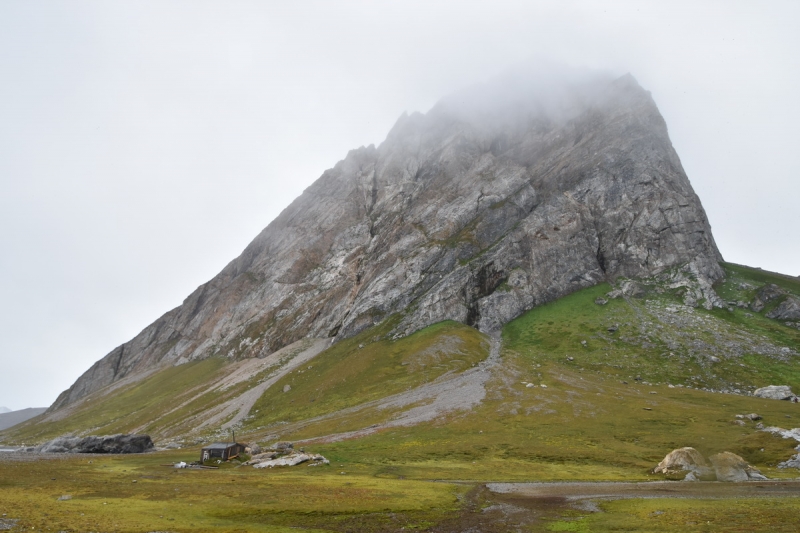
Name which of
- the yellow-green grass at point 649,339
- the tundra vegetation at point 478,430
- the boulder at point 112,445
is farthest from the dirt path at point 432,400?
the boulder at point 112,445

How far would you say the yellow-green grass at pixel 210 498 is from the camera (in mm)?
33375

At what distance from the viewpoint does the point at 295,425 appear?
112 meters

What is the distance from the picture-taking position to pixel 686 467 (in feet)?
186

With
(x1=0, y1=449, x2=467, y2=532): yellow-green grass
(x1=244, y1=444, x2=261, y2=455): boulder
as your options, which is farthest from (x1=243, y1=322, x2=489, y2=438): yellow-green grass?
(x1=0, y1=449, x2=467, y2=532): yellow-green grass

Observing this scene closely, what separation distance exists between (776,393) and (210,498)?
118325mm

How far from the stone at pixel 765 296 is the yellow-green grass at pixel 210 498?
149067mm

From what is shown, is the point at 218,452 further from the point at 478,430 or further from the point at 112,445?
the point at 478,430

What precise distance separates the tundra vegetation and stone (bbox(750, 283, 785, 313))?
2653mm

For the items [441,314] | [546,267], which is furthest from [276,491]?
[546,267]

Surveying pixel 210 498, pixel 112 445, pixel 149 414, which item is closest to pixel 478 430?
pixel 210 498

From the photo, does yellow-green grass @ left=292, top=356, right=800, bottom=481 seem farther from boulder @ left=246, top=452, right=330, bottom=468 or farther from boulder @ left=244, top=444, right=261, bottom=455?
boulder @ left=244, top=444, right=261, bottom=455

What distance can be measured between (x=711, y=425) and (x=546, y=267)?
10820 cm

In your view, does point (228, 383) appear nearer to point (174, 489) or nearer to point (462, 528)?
point (174, 489)

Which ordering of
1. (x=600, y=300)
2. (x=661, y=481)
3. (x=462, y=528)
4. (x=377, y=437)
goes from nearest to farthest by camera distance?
(x=462, y=528) → (x=661, y=481) → (x=377, y=437) → (x=600, y=300)
